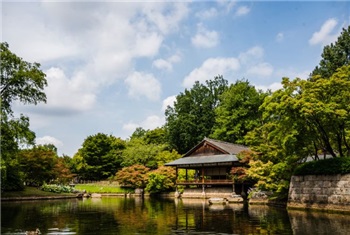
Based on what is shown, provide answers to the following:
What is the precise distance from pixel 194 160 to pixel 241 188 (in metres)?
6.49

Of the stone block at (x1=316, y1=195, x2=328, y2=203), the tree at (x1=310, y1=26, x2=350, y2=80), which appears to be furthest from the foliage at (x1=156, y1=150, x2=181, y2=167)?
the stone block at (x1=316, y1=195, x2=328, y2=203)

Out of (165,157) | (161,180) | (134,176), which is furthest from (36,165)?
(165,157)

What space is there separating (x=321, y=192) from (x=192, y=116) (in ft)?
134

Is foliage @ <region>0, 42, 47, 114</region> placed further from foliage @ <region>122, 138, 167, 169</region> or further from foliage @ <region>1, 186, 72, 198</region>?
foliage @ <region>122, 138, 167, 169</region>

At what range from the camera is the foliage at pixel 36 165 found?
43.4m

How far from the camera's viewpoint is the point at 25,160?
142ft

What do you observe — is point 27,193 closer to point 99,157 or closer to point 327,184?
point 99,157

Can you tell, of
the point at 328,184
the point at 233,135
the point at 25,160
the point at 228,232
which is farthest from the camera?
the point at 233,135

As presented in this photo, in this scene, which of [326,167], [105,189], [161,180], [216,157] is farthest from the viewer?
[105,189]

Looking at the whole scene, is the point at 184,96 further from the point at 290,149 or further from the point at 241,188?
the point at 290,149

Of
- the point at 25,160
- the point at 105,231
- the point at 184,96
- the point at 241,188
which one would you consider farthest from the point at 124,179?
the point at 105,231

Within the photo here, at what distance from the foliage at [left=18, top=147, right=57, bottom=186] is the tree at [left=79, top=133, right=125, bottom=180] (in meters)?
11.0

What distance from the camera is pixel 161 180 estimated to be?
→ 1690 inches

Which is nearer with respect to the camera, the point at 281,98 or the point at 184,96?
the point at 281,98
